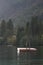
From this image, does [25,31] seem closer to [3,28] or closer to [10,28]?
[10,28]

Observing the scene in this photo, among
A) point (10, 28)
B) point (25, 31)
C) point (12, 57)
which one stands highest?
point (10, 28)

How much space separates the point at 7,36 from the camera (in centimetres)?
579

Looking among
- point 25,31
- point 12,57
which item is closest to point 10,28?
point 25,31

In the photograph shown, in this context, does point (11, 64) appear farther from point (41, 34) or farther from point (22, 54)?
point (41, 34)

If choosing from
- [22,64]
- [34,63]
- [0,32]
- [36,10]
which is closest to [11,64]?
[22,64]

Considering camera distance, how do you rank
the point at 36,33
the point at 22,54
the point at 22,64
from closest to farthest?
the point at 22,64 → the point at 22,54 → the point at 36,33

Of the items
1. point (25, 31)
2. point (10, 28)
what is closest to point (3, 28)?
point (10, 28)

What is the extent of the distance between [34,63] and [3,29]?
151 cm

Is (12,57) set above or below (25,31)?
below

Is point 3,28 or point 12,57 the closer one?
point 12,57

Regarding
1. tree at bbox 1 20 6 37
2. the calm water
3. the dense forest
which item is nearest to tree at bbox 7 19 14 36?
the dense forest

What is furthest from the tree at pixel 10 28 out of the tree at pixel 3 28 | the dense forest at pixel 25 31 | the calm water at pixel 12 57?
the calm water at pixel 12 57

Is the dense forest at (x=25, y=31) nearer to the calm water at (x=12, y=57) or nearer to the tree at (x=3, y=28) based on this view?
the tree at (x=3, y=28)

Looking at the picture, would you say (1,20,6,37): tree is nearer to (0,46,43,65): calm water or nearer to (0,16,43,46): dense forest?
(0,16,43,46): dense forest
